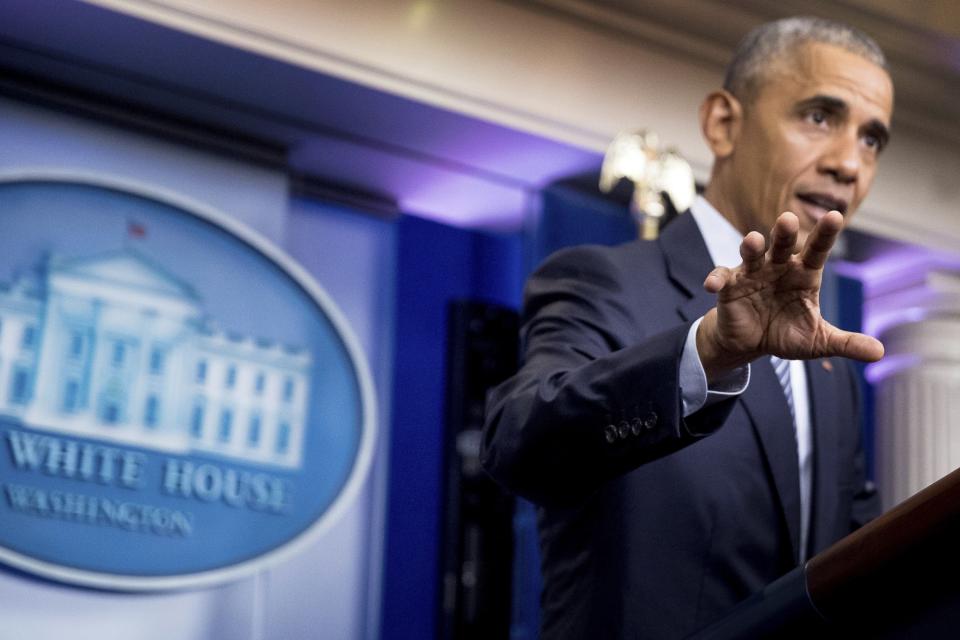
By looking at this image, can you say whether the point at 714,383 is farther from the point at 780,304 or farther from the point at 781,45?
the point at 781,45

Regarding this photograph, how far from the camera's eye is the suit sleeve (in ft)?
3.76

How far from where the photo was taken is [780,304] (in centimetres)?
105

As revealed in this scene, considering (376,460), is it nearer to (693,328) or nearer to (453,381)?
(453,381)

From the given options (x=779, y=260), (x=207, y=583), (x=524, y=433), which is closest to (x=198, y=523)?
(x=207, y=583)

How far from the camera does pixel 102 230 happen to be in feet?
11.8

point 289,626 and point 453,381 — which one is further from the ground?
point 453,381

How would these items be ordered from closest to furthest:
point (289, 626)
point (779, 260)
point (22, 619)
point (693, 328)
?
point (779, 260)
point (693, 328)
point (22, 619)
point (289, 626)

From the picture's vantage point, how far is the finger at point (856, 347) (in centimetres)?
103

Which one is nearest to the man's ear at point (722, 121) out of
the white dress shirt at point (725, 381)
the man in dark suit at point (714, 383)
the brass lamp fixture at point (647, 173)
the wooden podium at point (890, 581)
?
the man in dark suit at point (714, 383)

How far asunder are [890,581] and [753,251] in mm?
274

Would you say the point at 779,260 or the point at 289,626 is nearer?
the point at 779,260

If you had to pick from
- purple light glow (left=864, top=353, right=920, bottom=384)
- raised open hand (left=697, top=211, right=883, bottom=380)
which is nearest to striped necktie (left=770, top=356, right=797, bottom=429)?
raised open hand (left=697, top=211, right=883, bottom=380)

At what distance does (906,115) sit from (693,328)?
12.3 feet

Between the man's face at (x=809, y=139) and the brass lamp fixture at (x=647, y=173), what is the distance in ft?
6.49
